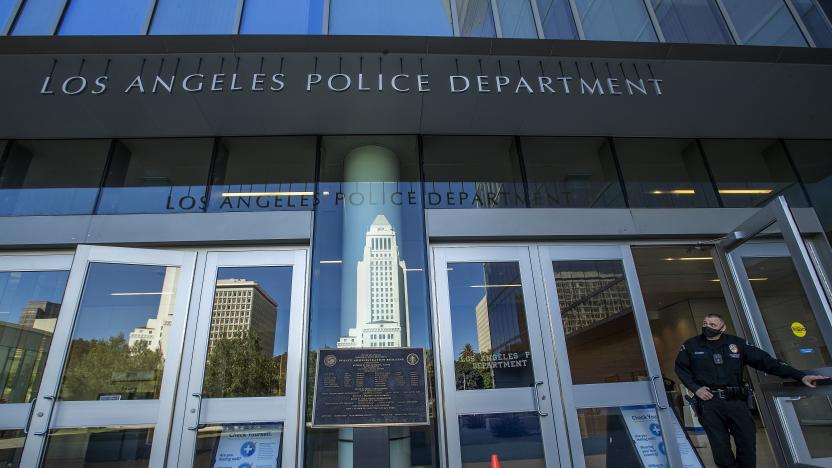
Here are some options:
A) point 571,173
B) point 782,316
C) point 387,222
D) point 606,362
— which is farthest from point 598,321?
point 387,222

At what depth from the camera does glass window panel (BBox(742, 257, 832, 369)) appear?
5.34m

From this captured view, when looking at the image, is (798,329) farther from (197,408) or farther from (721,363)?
(197,408)

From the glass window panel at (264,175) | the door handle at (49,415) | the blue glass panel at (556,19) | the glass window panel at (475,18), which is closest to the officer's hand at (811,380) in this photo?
the blue glass panel at (556,19)

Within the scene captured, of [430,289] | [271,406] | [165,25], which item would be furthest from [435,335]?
[165,25]

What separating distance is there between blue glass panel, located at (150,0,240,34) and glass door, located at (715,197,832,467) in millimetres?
6628

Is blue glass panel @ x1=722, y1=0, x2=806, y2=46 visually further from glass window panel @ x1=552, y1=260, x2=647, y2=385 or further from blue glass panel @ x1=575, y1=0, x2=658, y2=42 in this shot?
glass window panel @ x1=552, y1=260, x2=647, y2=385

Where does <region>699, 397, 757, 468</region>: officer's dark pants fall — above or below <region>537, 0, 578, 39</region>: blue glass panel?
below

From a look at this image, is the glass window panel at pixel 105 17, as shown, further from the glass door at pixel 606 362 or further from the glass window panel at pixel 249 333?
the glass door at pixel 606 362

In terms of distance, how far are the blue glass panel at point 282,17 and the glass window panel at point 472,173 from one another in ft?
7.19

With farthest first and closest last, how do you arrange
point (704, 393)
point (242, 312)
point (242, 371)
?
point (242, 312)
point (242, 371)
point (704, 393)

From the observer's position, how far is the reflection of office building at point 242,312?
523cm

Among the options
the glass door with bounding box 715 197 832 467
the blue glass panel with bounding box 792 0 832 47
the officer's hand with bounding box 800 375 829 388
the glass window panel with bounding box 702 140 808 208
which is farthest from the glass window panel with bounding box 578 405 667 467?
the blue glass panel with bounding box 792 0 832 47

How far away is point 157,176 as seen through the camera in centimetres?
611

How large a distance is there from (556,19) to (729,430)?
205 inches
